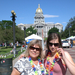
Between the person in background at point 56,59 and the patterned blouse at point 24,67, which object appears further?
the person in background at point 56,59

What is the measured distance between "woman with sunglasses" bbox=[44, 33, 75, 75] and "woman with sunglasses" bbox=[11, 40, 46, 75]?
0.16 meters

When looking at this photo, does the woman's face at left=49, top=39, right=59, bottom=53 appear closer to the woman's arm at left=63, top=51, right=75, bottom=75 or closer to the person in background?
the person in background

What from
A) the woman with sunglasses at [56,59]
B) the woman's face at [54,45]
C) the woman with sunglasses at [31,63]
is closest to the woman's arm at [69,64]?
the woman with sunglasses at [56,59]

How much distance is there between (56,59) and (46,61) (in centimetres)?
18

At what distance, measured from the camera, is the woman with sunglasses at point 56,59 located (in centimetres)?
194

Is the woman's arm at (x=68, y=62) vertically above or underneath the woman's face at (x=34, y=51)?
underneath

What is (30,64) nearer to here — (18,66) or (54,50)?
(18,66)

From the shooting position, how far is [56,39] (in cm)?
212

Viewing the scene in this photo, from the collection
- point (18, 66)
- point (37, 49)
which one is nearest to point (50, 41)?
point (37, 49)

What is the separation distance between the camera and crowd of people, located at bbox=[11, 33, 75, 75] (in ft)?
5.91

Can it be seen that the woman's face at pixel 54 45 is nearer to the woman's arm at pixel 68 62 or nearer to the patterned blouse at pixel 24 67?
the woman's arm at pixel 68 62

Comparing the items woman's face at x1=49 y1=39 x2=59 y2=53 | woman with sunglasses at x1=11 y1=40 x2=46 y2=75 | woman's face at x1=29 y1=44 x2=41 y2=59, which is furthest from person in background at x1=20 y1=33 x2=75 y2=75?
woman's face at x1=29 y1=44 x2=41 y2=59

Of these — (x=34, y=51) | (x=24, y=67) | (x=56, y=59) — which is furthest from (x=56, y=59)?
(x=24, y=67)

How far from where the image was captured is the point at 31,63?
1.87 meters
